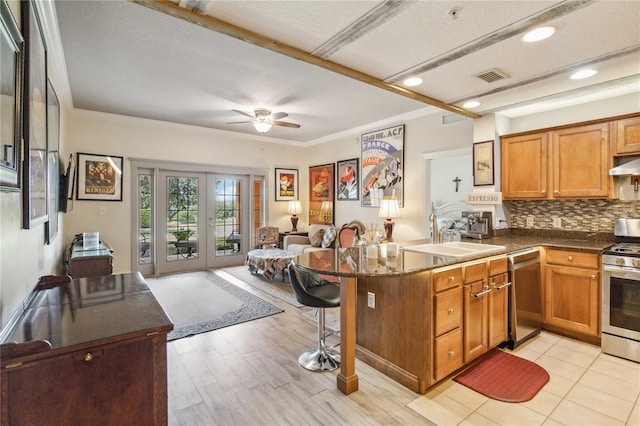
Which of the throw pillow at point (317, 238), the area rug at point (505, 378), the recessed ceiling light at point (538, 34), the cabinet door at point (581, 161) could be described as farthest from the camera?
the throw pillow at point (317, 238)

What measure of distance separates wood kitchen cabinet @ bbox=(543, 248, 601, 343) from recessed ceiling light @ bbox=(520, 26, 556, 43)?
203 centimetres

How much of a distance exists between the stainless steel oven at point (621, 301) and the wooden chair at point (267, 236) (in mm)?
5220

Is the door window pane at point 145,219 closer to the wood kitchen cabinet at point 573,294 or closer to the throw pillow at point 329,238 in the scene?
Result: the throw pillow at point 329,238

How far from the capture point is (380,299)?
2.48 meters

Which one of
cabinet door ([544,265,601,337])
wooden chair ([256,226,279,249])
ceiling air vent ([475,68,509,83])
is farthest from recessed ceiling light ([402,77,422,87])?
wooden chair ([256,226,279,249])

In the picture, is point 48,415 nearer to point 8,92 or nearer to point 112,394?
point 112,394

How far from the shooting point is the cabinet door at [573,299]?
2.94 metres

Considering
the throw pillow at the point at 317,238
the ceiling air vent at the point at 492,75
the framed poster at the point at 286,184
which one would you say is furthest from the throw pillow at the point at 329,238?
the ceiling air vent at the point at 492,75

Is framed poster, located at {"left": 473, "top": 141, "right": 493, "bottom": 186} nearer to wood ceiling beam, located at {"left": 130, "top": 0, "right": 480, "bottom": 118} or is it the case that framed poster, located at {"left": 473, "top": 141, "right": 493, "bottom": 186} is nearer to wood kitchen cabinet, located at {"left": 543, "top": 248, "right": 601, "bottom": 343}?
wood kitchen cabinet, located at {"left": 543, "top": 248, "right": 601, "bottom": 343}

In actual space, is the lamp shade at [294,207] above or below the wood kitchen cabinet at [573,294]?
above

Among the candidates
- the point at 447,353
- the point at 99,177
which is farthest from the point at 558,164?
the point at 99,177

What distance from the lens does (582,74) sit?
2.79 metres

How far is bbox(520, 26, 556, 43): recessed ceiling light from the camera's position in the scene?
6.92ft

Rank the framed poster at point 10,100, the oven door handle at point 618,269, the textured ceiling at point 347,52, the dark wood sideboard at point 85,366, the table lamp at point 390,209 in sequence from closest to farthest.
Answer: the dark wood sideboard at point 85,366 → the framed poster at point 10,100 → the textured ceiling at point 347,52 → the oven door handle at point 618,269 → the table lamp at point 390,209
